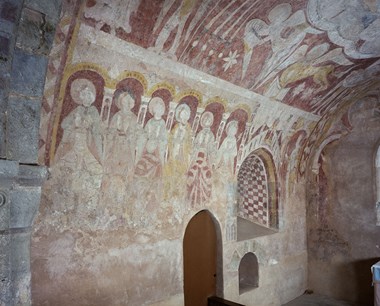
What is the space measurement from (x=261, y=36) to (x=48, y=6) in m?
3.50

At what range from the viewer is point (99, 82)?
4.42 meters

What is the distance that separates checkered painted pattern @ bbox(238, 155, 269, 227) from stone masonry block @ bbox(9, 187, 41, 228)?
6.24 m

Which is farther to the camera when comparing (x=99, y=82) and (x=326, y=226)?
(x=326, y=226)

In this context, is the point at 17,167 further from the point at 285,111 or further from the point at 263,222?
the point at 263,222

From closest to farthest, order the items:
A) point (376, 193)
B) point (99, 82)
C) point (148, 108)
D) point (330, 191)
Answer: point (99, 82), point (148, 108), point (376, 193), point (330, 191)

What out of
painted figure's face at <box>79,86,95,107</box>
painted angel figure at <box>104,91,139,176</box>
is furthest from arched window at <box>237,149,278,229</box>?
painted figure's face at <box>79,86,95,107</box>

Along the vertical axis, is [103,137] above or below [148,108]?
below

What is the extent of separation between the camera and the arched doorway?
265 inches

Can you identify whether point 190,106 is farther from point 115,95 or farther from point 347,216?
point 347,216

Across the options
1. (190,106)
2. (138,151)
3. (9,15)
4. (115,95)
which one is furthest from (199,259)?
(9,15)

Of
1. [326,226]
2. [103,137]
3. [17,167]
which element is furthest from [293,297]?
[17,167]

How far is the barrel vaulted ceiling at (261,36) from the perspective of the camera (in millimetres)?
4164

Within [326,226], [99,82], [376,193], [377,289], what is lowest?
[377,289]

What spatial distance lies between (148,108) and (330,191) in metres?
6.32
